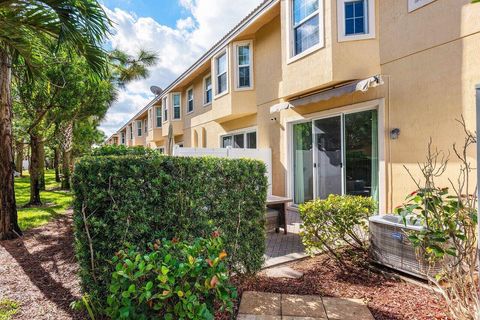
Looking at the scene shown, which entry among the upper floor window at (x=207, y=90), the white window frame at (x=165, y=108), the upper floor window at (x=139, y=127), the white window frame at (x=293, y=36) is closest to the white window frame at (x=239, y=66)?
the white window frame at (x=293, y=36)

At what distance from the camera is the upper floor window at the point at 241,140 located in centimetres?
1227

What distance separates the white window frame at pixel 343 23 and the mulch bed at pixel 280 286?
5241mm

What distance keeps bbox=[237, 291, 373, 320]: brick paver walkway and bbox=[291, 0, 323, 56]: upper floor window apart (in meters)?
6.27

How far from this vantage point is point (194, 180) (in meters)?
3.40

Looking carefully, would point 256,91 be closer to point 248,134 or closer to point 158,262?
point 248,134

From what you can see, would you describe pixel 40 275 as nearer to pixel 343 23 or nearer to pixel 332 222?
pixel 332 222

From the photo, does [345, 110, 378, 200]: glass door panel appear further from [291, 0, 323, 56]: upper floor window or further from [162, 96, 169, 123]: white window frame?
[162, 96, 169, 123]: white window frame

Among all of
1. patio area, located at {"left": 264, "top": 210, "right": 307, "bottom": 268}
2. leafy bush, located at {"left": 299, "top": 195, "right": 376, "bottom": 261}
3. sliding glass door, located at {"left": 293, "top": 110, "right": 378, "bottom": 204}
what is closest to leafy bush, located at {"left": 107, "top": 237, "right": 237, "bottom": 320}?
leafy bush, located at {"left": 299, "top": 195, "right": 376, "bottom": 261}

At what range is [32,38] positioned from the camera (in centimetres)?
604

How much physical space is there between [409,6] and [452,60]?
5.34 feet

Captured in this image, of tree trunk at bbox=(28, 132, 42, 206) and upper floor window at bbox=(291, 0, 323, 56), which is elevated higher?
upper floor window at bbox=(291, 0, 323, 56)

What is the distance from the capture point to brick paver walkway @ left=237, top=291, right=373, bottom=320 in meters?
3.25

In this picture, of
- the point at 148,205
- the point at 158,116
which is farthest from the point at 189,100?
the point at 148,205

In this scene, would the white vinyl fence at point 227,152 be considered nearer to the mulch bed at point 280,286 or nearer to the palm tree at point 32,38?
the palm tree at point 32,38
